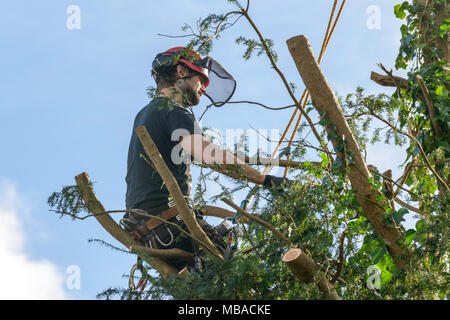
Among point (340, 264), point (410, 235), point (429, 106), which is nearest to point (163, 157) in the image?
point (340, 264)

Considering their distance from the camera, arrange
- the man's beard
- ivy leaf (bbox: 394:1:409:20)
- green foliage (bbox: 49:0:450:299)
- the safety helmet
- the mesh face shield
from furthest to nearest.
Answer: the mesh face shield, ivy leaf (bbox: 394:1:409:20), the man's beard, the safety helmet, green foliage (bbox: 49:0:450:299)

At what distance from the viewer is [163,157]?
4.49 metres

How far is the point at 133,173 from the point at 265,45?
4.16 feet

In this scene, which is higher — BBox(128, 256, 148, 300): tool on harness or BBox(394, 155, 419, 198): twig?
BBox(394, 155, 419, 198): twig

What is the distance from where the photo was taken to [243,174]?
161 inches

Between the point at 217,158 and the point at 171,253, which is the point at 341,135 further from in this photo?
the point at 171,253

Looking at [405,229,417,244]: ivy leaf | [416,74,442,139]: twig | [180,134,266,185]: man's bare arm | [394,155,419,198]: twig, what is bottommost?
[405,229,417,244]: ivy leaf

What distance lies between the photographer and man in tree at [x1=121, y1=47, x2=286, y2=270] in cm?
421

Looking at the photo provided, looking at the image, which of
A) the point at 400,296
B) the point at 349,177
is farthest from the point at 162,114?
the point at 400,296

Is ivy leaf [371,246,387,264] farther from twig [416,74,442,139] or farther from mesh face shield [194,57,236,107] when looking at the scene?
mesh face shield [194,57,236,107]

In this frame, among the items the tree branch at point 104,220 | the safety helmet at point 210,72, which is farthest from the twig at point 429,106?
the tree branch at point 104,220

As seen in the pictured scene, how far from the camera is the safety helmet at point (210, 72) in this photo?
482cm

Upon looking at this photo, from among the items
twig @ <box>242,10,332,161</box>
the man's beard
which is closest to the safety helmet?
the man's beard

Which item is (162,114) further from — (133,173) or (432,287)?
(432,287)
